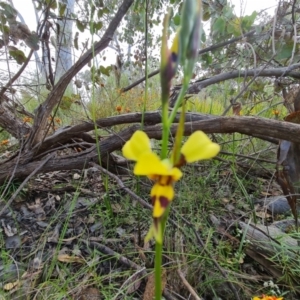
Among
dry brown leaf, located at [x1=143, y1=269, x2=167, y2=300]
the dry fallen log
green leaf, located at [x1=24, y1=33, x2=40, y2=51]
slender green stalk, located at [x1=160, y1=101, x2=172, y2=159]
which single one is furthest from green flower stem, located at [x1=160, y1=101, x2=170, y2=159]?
green leaf, located at [x1=24, y1=33, x2=40, y2=51]

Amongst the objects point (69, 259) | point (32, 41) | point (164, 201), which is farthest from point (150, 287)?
point (32, 41)

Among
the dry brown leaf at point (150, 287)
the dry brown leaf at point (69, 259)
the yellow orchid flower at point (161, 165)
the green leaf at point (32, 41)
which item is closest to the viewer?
the yellow orchid flower at point (161, 165)

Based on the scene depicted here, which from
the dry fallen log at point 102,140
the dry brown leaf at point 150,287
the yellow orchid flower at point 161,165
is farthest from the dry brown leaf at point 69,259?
the yellow orchid flower at point 161,165

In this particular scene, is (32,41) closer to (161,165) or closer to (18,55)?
(18,55)

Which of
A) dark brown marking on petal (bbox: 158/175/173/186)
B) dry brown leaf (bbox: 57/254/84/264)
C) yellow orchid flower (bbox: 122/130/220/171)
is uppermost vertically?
yellow orchid flower (bbox: 122/130/220/171)

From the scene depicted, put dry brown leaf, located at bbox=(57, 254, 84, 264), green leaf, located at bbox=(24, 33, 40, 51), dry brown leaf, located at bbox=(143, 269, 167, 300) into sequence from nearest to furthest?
dry brown leaf, located at bbox=(143, 269, 167, 300) → dry brown leaf, located at bbox=(57, 254, 84, 264) → green leaf, located at bbox=(24, 33, 40, 51)

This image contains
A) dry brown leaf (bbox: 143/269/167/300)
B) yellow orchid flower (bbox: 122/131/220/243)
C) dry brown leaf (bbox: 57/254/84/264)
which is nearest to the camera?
yellow orchid flower (bbox: 122/131/220/243)

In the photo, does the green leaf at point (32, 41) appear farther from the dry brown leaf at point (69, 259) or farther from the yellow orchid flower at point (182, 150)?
the yellow orchid flower at point (182, 150)

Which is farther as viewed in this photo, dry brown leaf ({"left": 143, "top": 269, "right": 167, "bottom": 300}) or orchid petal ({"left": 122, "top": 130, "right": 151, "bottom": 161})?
dry brown leaf ({"left": 143, "top": 269, "right": 167, "bottom": 300})

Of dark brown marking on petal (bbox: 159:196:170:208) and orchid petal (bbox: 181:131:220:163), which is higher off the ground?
orchid petal (bbox: 181:131:220:163)

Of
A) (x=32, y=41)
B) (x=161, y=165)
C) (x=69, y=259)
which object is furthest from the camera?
(x=32, y=41)

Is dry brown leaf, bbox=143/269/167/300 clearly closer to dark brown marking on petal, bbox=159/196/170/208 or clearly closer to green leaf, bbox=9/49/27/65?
dark brown marking on petal, bbox=159/196/170/208

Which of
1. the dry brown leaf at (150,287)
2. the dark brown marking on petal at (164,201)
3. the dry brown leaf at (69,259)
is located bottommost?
the dry brown leaf at (69,259)

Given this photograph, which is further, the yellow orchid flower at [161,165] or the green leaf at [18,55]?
the green leaf at [18,55]
